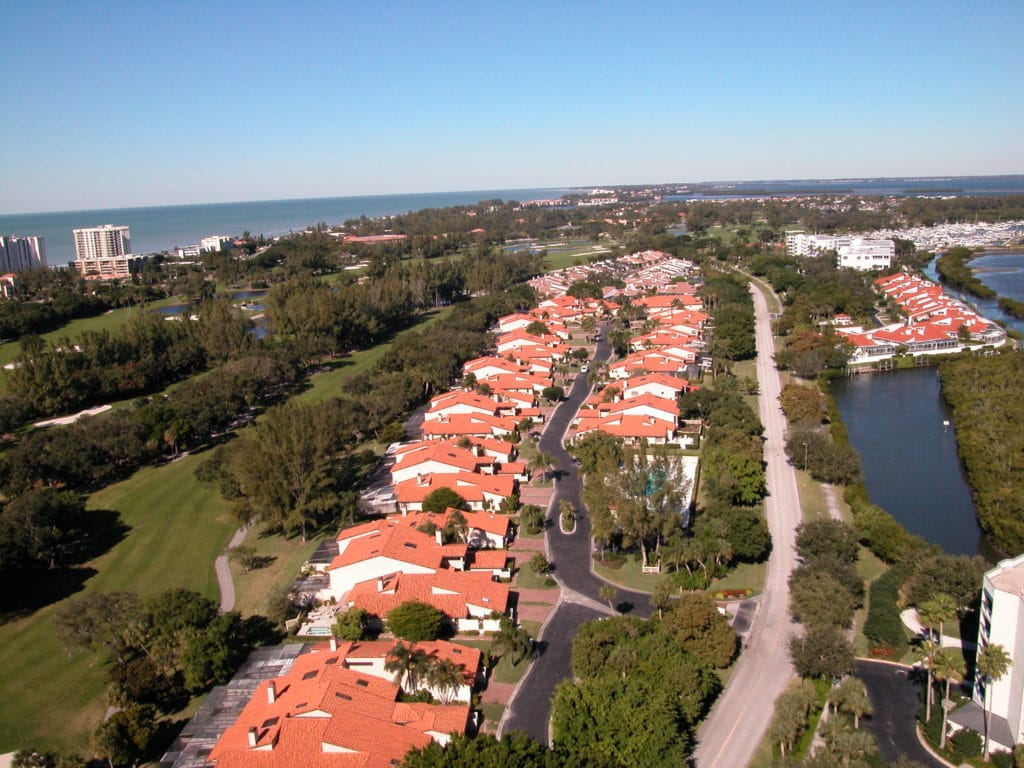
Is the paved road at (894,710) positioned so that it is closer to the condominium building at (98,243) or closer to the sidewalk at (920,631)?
the sidewalk at (920,631)

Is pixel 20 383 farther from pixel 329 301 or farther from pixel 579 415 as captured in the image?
pixel 579 415

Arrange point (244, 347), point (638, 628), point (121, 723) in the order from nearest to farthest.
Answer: point (121, 723) < point (638, 628) < point (244, 347)

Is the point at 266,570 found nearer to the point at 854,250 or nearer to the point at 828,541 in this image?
the point at 828,541

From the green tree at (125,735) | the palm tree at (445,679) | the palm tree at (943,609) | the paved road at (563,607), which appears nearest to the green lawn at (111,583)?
the green tree at (125,735)

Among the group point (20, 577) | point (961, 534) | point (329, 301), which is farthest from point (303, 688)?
point (329, 301)

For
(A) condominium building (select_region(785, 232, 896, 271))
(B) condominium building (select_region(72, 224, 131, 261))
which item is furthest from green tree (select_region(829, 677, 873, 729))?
(B) condominium building (select_region(72, 224, 131, 261))

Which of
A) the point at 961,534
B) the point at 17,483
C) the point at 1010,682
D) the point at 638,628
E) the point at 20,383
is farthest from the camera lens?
the point at 20,383

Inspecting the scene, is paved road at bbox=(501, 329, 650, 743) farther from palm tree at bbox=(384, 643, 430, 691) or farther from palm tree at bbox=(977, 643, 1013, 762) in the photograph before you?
palm tree at bbox=(977, 643, 1013, 762)
